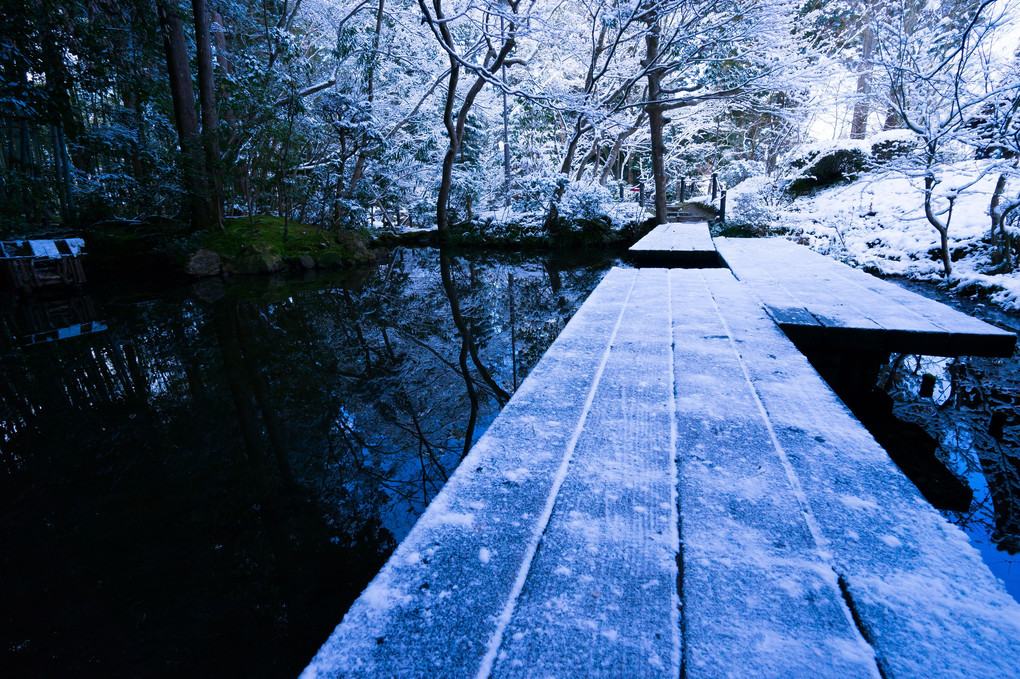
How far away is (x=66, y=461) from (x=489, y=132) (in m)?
21.2

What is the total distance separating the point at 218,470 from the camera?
2.38 metres

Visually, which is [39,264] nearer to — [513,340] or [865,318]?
[513,340]

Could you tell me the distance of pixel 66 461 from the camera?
2.53 meters

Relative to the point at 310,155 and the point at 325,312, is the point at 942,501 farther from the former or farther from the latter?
the point at 310,155

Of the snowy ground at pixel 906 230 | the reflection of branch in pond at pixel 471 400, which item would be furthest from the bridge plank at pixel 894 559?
the snowy ground at pixel 906 230

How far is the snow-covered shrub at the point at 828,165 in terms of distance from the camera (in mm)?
13812

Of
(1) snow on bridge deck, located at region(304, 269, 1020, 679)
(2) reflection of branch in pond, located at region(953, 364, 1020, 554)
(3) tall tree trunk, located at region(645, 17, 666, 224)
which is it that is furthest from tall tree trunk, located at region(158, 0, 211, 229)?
(2) reflection of branch in pond, located at region(953, 364, 1020, 554)

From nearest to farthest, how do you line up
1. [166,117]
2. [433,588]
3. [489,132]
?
[433,588] < [166,117] < [489,132]

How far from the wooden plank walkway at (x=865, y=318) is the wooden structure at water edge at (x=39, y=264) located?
432 inches

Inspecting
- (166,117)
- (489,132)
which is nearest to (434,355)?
(166,117)

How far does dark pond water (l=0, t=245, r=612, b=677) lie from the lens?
1.53 m

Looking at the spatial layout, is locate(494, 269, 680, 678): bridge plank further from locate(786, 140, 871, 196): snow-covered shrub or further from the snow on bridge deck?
locate(786, 140, 871, 196): snow-covered shrub

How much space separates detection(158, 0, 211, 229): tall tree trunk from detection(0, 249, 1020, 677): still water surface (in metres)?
5.11

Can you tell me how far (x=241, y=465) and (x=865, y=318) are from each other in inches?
131
